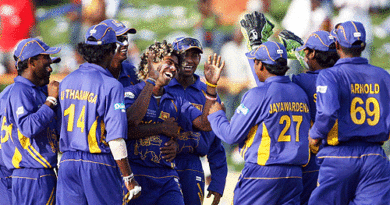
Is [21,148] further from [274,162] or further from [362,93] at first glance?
[362,93]

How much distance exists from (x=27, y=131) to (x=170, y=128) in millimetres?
1316

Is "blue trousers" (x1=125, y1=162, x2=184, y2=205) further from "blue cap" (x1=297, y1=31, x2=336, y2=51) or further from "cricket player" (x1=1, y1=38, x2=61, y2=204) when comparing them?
"blue cap" (x1=297, y1=31, x2=336, y2=51)

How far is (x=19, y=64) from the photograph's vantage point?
564 centimetres

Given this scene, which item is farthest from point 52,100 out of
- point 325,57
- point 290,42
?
point 290,42

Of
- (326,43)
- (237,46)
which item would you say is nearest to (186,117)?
(326,43)

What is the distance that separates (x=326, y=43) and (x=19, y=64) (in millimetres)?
3093

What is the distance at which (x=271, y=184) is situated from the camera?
4.88 meters

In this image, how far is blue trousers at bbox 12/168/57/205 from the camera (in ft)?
17.8

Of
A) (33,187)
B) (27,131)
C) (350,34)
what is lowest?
(33,187)

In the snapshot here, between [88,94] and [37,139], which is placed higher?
[88,94]

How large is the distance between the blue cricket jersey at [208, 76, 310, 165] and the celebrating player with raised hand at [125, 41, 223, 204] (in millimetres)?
505

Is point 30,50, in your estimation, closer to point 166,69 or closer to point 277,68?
point 166,69

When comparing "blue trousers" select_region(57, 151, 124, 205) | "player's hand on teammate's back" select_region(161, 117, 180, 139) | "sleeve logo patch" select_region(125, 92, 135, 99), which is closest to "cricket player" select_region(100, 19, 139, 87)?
"sleeve logo patch" select_region(125, 92, 135, 99)

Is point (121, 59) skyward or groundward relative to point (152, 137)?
skyward
